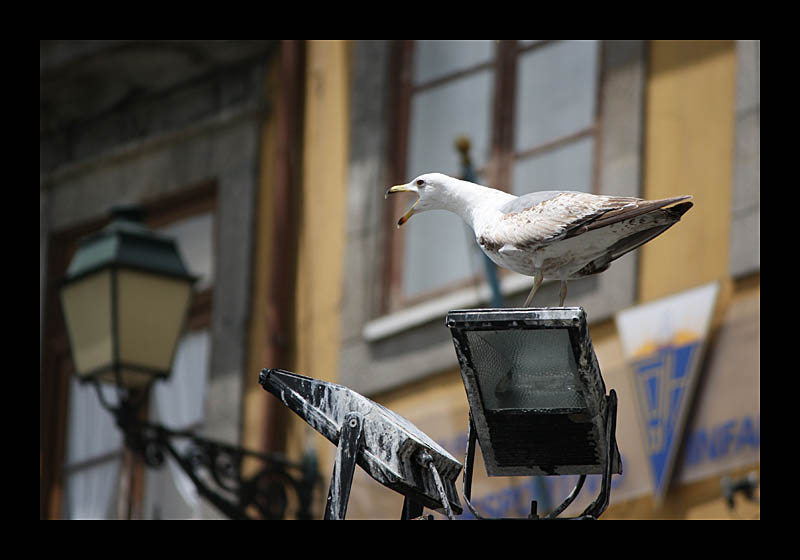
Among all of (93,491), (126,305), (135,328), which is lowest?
(93,491)

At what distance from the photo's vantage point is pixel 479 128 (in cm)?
1042

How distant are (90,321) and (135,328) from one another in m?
0.25

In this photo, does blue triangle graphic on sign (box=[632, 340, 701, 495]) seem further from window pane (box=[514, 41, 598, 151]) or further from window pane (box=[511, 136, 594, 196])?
window pane (box=[514, 41, 598, 151])

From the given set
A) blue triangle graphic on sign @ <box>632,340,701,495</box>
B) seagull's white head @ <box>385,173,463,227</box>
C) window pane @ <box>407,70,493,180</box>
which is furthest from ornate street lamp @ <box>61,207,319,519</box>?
seagull's white head @ <box>385,173,463,227</box>

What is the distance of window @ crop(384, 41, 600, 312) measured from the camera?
9859 millimetres

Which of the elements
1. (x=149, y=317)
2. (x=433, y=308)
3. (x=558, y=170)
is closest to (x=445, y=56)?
(x=558, y=170)

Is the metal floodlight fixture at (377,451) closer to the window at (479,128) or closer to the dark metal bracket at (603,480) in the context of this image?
the dark metal bracket at (603,480)

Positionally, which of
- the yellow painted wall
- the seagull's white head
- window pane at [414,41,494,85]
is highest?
window pane at [414,41,494,85]

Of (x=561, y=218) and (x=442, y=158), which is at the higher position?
(x=442, y=158)

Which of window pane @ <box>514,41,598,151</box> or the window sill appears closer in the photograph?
the window sill

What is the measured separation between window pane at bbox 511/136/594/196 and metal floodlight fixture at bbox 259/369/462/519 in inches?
217

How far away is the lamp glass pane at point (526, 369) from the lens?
4098 millimetres

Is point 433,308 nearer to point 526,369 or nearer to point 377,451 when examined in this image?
point 526,369
